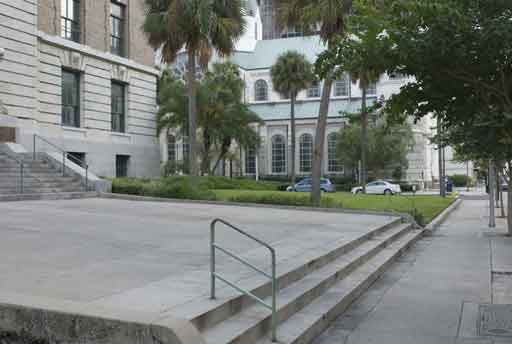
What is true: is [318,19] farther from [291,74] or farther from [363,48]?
[291,74]

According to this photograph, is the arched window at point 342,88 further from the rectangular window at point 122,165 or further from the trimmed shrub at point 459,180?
the rectangular window at point 122,165

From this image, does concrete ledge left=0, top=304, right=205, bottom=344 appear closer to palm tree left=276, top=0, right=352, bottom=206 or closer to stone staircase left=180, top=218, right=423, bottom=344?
stone staircase left=180, top=218, right=423, bottom=344

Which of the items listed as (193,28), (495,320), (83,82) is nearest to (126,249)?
(495,320)

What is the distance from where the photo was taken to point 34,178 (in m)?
20.7

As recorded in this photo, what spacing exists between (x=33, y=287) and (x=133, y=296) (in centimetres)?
115

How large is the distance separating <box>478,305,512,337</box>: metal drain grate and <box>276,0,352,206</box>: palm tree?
13.6 meters

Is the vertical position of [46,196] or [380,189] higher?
[46,196]

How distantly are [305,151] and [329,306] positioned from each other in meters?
59.5

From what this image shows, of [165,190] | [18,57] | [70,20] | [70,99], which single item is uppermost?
[70,20]

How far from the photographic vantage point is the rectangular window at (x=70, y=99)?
2931 cm

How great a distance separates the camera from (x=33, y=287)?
236 inches

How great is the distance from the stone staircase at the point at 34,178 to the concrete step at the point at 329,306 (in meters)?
13.1

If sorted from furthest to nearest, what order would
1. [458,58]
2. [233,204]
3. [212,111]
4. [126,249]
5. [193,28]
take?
[212,111] < [193,28] < [233,204] < [126,249] < [458,58]

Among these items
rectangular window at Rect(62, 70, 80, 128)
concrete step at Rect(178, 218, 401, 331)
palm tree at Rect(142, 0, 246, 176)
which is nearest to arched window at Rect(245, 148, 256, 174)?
rectangular window at Rect(62, 70, 80, 128)
